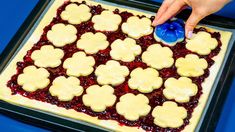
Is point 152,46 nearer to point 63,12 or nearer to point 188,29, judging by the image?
point 188,29

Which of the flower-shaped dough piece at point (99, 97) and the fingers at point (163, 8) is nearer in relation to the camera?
the flower-shaped dough piece at point (99, 97)

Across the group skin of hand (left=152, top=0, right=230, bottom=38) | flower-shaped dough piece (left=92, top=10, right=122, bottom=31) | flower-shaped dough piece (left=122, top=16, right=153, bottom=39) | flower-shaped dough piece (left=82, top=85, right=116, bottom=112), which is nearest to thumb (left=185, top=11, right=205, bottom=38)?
skin of hand (left=152, top=0, right=230, bottom=38)

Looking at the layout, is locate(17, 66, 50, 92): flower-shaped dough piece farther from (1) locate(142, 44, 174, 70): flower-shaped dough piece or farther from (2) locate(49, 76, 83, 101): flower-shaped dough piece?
(1) locate(142, 44, 174, 70): flower-shaped dough piece

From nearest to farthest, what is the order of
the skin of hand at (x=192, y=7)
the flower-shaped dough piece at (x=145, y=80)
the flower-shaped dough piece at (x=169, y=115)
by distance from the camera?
the flower-shaped dough piece at (x=169, y=115)
the flower-shaped dough piece at (x=145, y=80)
the skin of hand at (x=192, y=7)

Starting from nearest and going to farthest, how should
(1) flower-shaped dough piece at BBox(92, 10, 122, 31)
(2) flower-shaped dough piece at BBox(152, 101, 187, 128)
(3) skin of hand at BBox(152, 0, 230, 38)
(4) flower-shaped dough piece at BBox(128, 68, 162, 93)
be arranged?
1. (2) flower-shaped dough piece at BBox(152, 101, 187, 128)
2. (4) flower-shaped dough piece at BBox(128, 68, 162, 93)
3. (3) skin of hand at BBox(152, 0, 230, 38)
4. (1) flower-shaped dough piece at BBox(92, 10, 122, 31)

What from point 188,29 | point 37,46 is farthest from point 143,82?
point 37,46

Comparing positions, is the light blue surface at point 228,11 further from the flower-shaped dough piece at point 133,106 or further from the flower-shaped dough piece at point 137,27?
the flower-shaped dough piece at point 133,106

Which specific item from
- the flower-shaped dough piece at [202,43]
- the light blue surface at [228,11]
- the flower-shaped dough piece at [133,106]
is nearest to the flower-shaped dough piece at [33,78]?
the flower-shaped dough piece at [133,106]

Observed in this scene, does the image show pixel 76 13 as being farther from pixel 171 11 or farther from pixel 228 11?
pixel 228 11
